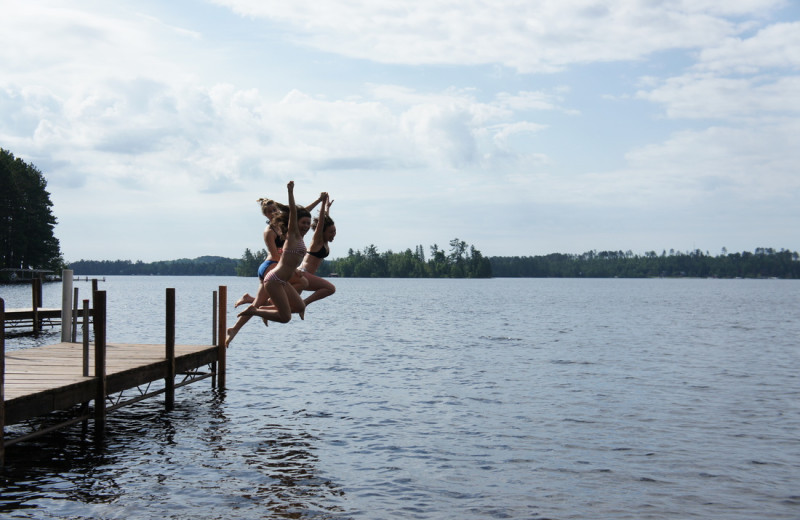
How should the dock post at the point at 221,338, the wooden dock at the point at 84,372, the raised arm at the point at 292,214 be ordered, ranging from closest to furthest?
1. the raised arm at the point at 292,214
2. the wooden dock at the point at 84,372
3. the dock post at the point at 221,338

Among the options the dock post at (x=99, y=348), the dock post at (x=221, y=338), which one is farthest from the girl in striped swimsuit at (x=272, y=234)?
the dock post at (x=221, y=338)

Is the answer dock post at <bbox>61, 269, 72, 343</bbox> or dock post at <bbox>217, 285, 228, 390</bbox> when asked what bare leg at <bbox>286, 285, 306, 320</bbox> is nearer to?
dock post at <bbox>217, 285, 228, 390</bbox>

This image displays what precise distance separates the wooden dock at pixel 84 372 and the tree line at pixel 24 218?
8339 cm

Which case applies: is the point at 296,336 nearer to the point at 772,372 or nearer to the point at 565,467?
the point at 772,372

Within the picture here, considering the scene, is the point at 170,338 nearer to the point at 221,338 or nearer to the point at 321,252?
the point at 221,338

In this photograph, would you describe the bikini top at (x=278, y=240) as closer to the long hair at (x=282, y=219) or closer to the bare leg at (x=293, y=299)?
the long hair at (x=282, y=219)

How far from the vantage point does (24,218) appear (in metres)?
95.4

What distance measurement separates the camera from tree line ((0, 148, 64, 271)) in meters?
92.4

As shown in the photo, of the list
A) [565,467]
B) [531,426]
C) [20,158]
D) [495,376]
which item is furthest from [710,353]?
[20,158]

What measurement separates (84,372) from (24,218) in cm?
9165

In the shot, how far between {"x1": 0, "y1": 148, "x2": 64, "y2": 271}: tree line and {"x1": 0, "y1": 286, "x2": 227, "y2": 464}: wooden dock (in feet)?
274

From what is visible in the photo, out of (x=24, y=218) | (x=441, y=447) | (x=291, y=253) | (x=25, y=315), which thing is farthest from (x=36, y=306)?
(x=24, y=218)

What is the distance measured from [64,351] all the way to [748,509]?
1526cm

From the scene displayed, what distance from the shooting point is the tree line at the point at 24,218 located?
9244 cm
